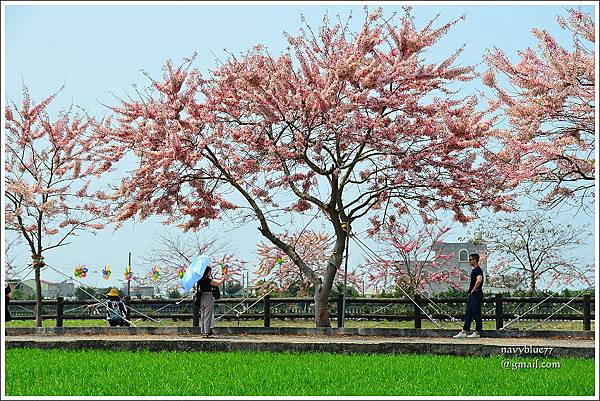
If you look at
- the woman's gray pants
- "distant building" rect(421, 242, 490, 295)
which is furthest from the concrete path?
"distant building" rect(421, 242, 490, 295)

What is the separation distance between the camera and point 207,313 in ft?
54.6

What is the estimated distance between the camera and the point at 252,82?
18219 millimetres

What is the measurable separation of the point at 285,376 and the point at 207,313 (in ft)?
20.8

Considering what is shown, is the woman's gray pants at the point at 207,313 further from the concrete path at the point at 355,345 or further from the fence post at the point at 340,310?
the fence post at the point at 340,310

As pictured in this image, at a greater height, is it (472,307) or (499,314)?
(472,307)

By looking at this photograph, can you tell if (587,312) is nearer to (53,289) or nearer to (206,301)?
(206,301)

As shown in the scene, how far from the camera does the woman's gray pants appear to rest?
16.5 metres

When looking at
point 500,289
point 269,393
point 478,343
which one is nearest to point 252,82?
point 478,343

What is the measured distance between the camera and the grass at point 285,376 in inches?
370

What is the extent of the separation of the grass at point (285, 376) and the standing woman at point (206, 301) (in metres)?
2.65

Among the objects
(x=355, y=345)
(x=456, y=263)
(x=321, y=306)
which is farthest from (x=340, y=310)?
(x=456, y=263)

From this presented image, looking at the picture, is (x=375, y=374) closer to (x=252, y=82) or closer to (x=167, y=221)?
(x=252, y=82)

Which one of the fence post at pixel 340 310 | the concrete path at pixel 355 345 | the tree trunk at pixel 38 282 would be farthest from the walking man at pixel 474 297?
the tree trunk at pixel 38 282

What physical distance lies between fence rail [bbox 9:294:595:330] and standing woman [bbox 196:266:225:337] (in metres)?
3.05
